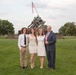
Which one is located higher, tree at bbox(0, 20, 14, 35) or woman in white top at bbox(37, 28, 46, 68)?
tree at bbox(0, 20, 14, 35)

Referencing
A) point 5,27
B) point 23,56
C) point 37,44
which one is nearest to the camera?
point 23,56

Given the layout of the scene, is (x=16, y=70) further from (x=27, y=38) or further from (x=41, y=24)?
(x=41, y=24)

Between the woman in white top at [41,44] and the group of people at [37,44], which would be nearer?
the group of people at [37,44]

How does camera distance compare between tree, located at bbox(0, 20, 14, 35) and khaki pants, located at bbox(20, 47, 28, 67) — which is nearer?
khaki pants, located at bbox(20, 47, 28, 67)

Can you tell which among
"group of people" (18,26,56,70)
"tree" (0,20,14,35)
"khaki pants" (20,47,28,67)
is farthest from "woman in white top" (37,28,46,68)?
"tree" (0,20,14,35)

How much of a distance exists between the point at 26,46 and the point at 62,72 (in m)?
2.02

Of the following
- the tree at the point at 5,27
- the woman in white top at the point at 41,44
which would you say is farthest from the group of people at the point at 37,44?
the tree at the point at 5,27

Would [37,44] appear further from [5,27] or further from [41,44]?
[5,27]

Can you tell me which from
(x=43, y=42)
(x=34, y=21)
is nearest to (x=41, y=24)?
(x=34, y=21)

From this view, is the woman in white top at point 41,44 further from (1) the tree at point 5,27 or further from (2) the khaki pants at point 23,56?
(1) the tree at point 5,27

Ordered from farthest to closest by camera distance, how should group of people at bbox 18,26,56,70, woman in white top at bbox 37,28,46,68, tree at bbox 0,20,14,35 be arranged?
tree at bbox 0,20,14,35 < woman in white top at bbox 37,28,46,68 < group of people at bbox 18,26,56,70

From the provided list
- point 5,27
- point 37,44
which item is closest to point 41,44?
point 37,44

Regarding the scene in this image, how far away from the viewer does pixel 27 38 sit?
42.3 feet

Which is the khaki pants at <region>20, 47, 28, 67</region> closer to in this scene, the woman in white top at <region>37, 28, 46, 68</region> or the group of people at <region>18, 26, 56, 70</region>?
the group of people at <region>18, 26, 56, 70</region>
